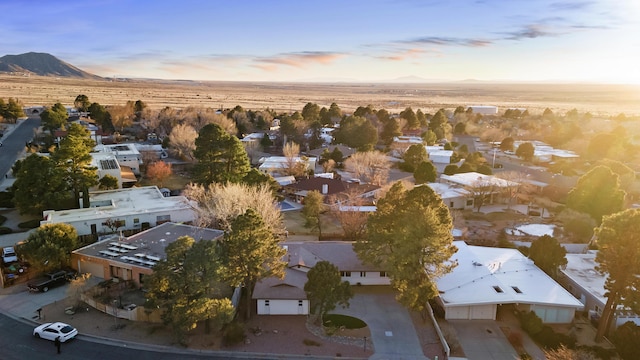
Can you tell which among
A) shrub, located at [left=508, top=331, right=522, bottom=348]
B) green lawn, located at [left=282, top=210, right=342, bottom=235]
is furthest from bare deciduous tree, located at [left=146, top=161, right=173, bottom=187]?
shrub, located at [left=508, top=331, right=522, bottom=348]

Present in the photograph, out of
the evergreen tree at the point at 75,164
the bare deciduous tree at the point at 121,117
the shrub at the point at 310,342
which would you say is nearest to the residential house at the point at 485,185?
the shrub at the point at 310,342

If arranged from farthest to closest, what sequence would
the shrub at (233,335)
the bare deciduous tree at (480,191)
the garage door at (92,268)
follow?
the bare deciduous tree at (480,191) < the garage door at (92,268) < the shrub at (233,335)

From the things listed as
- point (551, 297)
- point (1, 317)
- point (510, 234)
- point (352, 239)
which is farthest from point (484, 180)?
point (1, 317)

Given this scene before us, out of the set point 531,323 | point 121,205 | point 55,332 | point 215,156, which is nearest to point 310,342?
point 531,323

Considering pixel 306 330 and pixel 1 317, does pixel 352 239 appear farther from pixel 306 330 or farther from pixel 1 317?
pixel 1 317

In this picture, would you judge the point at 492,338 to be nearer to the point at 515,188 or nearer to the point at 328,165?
the point at 515,188

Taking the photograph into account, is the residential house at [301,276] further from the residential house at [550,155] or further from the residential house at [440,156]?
the residential house at [550,155]
